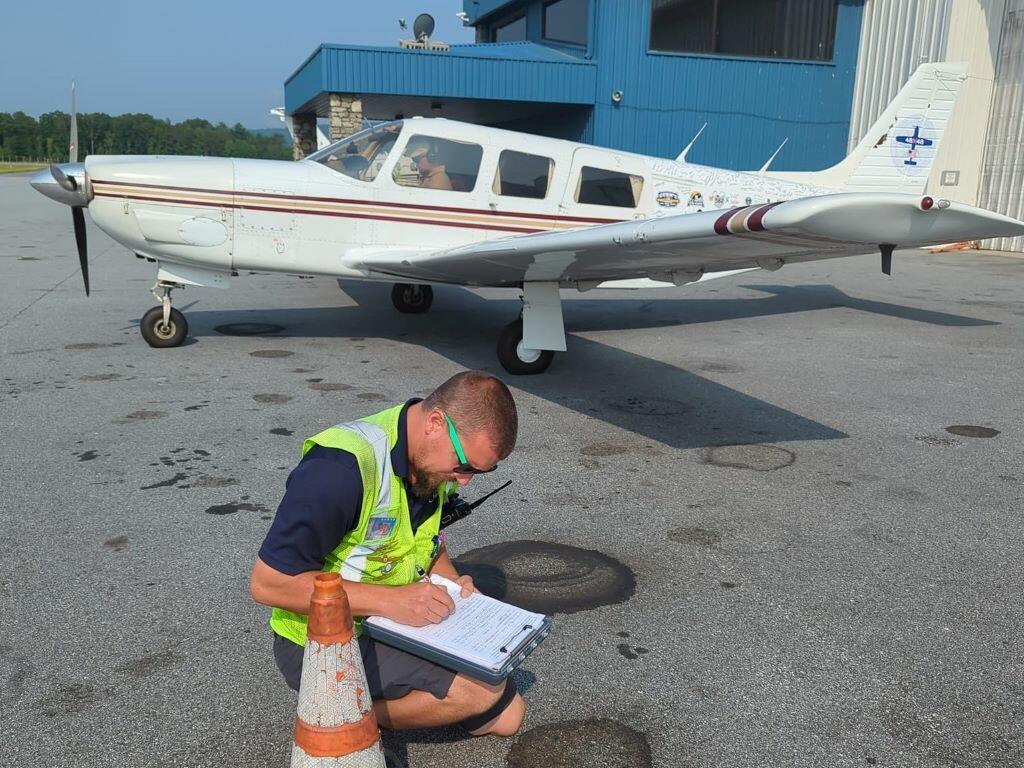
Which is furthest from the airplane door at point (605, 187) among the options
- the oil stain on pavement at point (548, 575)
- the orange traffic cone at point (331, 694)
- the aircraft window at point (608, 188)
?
the orange traffic cone at point (331, 694)

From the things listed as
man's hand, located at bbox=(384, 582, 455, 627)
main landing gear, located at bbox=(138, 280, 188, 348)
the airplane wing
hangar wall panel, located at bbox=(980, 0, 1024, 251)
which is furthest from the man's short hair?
hangar wall panel, located at bbox=(980, 0, 1024, 251)

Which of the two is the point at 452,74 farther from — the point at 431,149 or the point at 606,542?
the point at 606,542

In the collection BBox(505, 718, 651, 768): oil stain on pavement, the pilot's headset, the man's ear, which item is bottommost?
BBox(505, 718, 651, 768): oil stain on pavement

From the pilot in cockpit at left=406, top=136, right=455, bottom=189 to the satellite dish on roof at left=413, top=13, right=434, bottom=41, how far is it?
14258 mm

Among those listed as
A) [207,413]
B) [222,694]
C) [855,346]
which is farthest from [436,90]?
[222,694]

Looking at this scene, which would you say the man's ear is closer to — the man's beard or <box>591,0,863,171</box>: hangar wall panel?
the man's beard

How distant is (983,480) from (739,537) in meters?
1.88

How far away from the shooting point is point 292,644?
7.66ft

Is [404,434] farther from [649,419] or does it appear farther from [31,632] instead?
[649,419]

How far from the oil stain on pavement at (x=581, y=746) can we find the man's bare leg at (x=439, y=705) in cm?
23

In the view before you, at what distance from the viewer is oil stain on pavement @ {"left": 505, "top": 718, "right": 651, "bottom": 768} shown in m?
2.51

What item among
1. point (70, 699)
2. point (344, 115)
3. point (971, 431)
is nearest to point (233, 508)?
point (70, 699)

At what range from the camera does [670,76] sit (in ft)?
68.4

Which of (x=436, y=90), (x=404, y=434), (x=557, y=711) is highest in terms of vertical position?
(x=436, y=90)
